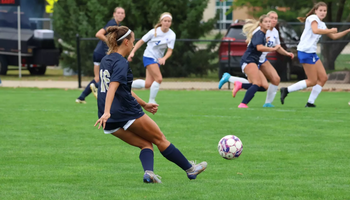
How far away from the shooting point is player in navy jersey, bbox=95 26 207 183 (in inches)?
212

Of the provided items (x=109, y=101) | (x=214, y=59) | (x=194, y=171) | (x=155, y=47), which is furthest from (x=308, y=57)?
(x=214, y=59)

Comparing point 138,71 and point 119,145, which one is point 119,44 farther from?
point 138,71

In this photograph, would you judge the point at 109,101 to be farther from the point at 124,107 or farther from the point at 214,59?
the point at 214,59

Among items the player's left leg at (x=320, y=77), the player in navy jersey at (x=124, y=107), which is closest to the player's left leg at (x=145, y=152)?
the player in navy jersey at (x=124, y=107)

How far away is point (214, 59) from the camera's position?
22.7m

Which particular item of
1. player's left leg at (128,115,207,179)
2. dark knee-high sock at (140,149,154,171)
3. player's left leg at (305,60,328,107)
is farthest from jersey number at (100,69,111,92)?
player's left leg at (305,60,328,107)

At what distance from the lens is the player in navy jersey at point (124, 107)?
17.7 ft

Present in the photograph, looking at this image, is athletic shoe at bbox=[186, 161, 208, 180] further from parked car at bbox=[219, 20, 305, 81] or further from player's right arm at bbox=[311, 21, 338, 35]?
parked car at bbox=[219, 20, 305, 81]

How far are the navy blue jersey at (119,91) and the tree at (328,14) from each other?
586 inches

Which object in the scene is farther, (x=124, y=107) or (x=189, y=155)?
(x=189, y=155)

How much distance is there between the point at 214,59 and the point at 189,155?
15.6 metres

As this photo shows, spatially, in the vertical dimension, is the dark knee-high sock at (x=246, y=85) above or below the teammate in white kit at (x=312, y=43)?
below

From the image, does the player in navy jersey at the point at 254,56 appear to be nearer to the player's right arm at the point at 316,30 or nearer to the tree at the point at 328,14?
the player's right arm at the point at 316,30

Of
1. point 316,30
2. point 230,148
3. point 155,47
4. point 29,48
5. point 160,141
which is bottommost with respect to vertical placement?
point 29,48
